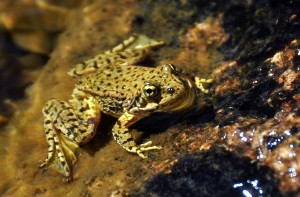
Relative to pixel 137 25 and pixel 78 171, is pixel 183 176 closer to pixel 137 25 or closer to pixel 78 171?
pixel 78 171

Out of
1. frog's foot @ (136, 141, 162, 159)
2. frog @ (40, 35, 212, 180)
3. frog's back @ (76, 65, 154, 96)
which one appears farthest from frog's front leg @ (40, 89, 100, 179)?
frog's foot @ (136, 141, 162, 159)

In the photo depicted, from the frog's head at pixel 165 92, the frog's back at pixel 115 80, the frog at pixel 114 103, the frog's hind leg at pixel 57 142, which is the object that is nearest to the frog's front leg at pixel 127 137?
the frog at pixel 114 103

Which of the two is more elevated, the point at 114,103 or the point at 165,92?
the point at 165,92

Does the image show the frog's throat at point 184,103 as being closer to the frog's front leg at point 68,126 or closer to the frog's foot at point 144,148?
the frog's foot at point 144,148

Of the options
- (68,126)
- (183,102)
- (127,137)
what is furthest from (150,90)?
(68,126)

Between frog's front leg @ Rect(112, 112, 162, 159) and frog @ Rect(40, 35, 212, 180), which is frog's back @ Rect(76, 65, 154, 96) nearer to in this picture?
frog @ Rect(40, 35, 212, 180)

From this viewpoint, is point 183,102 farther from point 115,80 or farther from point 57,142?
point 57,142

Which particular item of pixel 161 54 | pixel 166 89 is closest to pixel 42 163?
pixel 166 89
